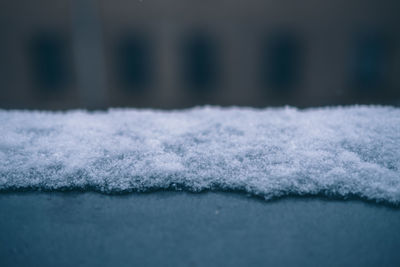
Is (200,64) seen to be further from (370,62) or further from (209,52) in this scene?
(370,62)

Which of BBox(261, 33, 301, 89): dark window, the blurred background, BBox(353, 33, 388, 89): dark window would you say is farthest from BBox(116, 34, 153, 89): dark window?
BBox(353, 33, 388, 89): dark window

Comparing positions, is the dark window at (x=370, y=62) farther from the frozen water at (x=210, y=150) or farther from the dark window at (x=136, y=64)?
the frozen water at (x=210, y=150)

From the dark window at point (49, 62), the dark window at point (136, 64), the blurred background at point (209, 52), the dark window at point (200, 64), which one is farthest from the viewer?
the dark window at point (200, 64)

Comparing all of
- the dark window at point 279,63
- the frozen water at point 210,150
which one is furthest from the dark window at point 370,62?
the frozen water at point 210,150

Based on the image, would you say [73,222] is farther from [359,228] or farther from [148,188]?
[359,228]

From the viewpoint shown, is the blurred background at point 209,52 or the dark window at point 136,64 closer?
the blurred background at point 209,52
